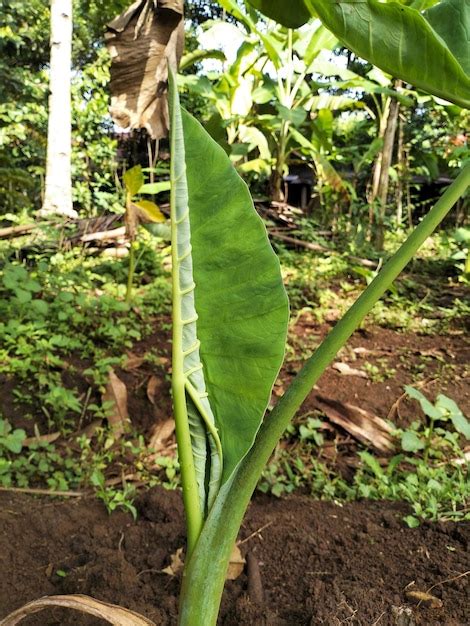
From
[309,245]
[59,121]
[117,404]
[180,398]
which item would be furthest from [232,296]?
[59,121]

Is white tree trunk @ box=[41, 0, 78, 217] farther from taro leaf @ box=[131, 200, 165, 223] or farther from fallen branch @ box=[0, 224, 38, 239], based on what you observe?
taro leaf @ box=[131, 200, 165, 223]

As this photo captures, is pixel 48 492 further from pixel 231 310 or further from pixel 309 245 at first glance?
pixel 309 245

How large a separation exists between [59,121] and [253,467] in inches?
231

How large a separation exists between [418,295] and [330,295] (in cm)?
84

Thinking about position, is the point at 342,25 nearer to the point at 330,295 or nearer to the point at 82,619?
the point at 82,619

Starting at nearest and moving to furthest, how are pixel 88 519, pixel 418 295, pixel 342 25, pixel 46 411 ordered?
pixel 342 25
pixel 88 519
pixel 46 411
pixel 418 295

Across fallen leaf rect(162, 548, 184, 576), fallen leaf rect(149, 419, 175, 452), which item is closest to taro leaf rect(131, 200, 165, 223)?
fallen leaf rect(149, 419, 175, 452)

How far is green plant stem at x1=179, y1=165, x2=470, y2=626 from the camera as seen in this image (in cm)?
67

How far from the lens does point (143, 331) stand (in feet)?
9.24

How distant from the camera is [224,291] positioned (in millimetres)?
734

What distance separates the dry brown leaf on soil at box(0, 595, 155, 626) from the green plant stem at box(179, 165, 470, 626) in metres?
0.07

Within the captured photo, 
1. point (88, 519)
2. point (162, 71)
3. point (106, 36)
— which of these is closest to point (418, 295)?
point (162, 71)

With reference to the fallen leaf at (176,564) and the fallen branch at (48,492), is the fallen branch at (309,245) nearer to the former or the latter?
the fallen branch at (48,492)

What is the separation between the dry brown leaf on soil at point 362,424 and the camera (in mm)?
1839
